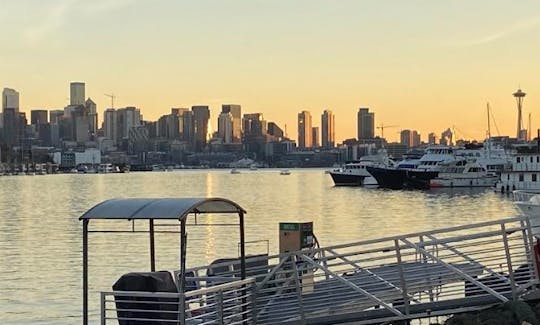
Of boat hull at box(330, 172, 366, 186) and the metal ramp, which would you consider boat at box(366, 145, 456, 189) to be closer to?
boat hull at box(330, 172, 366, 186)

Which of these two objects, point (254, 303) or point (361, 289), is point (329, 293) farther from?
point (254, 303)

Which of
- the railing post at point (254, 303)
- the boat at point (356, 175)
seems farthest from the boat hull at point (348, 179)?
the railing post at point (254, 303)

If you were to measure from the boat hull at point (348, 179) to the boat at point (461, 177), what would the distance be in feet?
87.8

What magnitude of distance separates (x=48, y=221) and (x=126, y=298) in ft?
225

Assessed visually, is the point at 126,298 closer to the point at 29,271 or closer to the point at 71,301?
the point at 71,301

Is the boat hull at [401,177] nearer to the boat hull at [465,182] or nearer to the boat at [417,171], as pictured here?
the boat at [417,171]

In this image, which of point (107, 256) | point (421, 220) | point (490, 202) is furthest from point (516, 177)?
point (107, 256)

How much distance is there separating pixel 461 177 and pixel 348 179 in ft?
117

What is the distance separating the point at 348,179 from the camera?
589 ft

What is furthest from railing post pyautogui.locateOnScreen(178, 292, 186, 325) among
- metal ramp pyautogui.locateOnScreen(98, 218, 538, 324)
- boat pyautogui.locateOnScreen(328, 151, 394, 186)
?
boat pyautogui.locateOnScreen(328, 151, 394, 186)

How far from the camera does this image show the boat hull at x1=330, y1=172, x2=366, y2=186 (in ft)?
574

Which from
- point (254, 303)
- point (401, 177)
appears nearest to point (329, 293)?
point (254, 303)

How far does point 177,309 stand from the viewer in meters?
13.5

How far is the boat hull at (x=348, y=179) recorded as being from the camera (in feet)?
574
